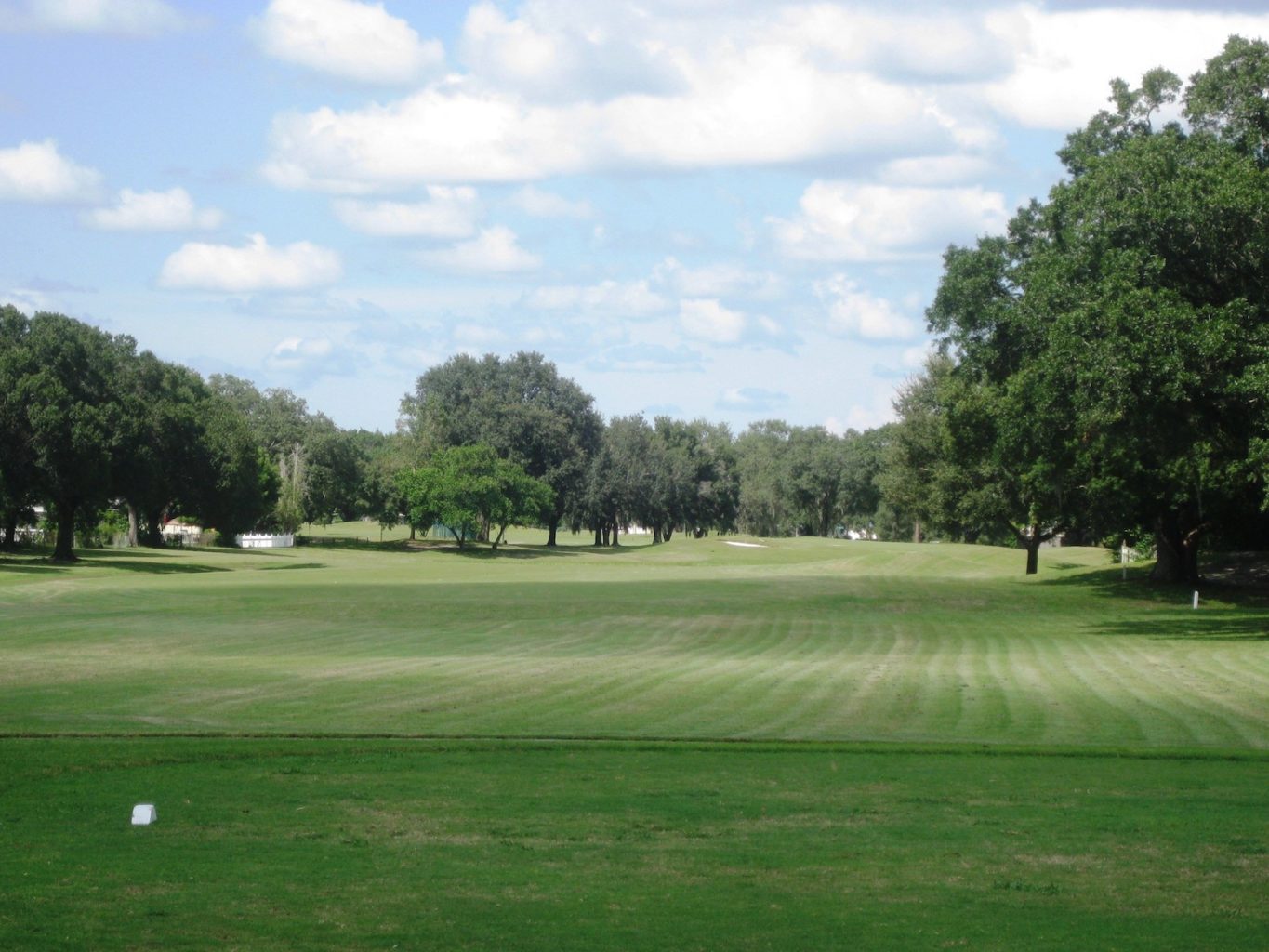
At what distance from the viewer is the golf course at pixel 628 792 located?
753 cm

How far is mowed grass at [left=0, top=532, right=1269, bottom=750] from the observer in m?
17.5

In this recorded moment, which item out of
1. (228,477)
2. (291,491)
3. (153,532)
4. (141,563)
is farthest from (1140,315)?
(291,491)

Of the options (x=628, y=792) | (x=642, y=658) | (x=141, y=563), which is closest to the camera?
(x=628, y=792)

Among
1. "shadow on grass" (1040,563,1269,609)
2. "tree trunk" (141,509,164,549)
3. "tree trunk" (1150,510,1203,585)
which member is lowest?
"tree trunk" (141,509,164,549)

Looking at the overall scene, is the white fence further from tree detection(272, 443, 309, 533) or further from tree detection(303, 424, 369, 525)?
tree detection(303, 424, 369, 525)

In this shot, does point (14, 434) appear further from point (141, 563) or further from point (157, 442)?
point (157, 442)

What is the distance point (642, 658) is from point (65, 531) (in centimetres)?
5097

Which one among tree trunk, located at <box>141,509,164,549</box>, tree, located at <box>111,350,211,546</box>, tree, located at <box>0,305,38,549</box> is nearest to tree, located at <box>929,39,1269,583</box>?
tree, located at <box>0,305,38,549</box>

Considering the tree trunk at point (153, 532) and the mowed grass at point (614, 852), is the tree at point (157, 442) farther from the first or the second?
the mowed grass at point (614, 852)

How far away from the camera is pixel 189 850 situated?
893 centimetres

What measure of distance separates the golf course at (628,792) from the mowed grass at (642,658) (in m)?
Answer: 0.16

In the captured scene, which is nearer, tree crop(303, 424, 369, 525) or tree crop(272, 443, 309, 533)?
tree crop(272, 443, 309, 533)

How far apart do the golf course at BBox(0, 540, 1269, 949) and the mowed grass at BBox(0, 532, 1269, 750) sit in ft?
0.52

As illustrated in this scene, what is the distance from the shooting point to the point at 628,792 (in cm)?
1159
